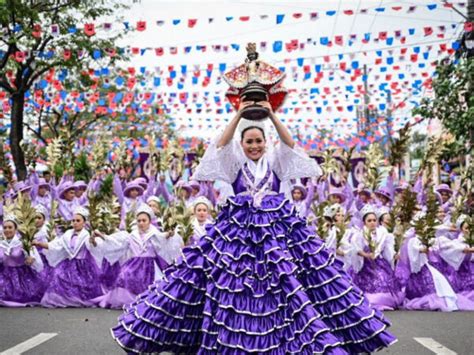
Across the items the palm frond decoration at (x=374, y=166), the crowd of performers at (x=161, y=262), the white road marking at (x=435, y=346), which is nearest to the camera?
the white road marking at (x=435, y=346)

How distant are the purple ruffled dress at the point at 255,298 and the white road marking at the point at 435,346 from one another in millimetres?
1878

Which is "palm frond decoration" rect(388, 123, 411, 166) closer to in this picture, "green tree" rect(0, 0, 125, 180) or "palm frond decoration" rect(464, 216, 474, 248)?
"palm frond decoration" rect(464, 216, 474, 248)

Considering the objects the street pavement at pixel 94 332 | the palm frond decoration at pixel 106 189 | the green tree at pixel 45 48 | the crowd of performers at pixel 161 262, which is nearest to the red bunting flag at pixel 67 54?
the green tree at pixel 45 48

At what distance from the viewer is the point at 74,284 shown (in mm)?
10453

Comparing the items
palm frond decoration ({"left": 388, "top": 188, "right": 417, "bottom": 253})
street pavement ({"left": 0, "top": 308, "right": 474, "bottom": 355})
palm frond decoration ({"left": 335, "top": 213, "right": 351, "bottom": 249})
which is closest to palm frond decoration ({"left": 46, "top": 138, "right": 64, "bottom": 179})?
street pavement ({"left": 0, "top": 308, "right": 474, "bottom": 355})

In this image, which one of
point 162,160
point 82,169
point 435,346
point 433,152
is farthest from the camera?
point 82,169

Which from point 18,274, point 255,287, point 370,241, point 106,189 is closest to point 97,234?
point 18,274

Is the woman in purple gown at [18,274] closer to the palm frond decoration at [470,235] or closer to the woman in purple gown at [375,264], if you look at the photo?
the woman in purple gown at [375,264]

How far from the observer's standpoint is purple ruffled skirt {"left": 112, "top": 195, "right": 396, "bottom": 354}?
4.77m

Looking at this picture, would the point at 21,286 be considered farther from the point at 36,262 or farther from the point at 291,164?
the point at 291,164

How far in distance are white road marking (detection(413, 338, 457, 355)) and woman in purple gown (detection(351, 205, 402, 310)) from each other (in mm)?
2494

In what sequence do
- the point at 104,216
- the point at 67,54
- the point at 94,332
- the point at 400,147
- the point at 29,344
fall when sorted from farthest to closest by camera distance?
the point at 67,54 < the point at 400,147 < the point at 104,216 < the point at 94,332 < the point at 29,344

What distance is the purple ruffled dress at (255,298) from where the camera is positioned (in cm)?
478

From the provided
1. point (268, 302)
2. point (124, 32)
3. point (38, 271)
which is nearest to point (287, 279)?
point (268, 302)
